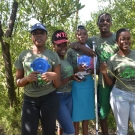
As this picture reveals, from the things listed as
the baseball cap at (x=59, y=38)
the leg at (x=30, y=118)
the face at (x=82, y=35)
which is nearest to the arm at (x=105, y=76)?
the face at (x=82, y=35)

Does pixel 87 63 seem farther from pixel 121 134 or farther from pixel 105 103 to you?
pixel 121 134

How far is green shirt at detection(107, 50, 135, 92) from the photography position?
3.02m

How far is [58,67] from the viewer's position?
9.06 feet

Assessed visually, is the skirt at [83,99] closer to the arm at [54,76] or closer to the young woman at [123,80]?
the young woman at [123,80]

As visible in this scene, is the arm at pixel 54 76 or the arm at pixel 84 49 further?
the arm at pixel 84 49

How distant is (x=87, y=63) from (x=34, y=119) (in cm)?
125

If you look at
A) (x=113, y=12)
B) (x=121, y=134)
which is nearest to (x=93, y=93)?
(x=121, y=134)

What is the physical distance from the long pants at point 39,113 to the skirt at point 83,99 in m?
0.69

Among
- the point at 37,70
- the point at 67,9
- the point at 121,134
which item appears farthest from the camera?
the point at 67,9

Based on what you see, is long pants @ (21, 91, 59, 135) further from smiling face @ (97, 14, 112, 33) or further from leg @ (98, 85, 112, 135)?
smiling face @ (97, 14, 112, 33)

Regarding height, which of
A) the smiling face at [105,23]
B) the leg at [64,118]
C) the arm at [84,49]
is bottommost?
the leg at [64,118]

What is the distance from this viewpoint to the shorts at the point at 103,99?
11.2 ft

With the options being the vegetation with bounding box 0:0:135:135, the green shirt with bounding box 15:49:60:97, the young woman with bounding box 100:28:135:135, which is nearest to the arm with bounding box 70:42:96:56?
the young woman with bounding box 100:28:135:135

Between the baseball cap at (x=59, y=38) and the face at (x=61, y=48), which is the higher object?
the baseball cap at (x=59, y=38)
